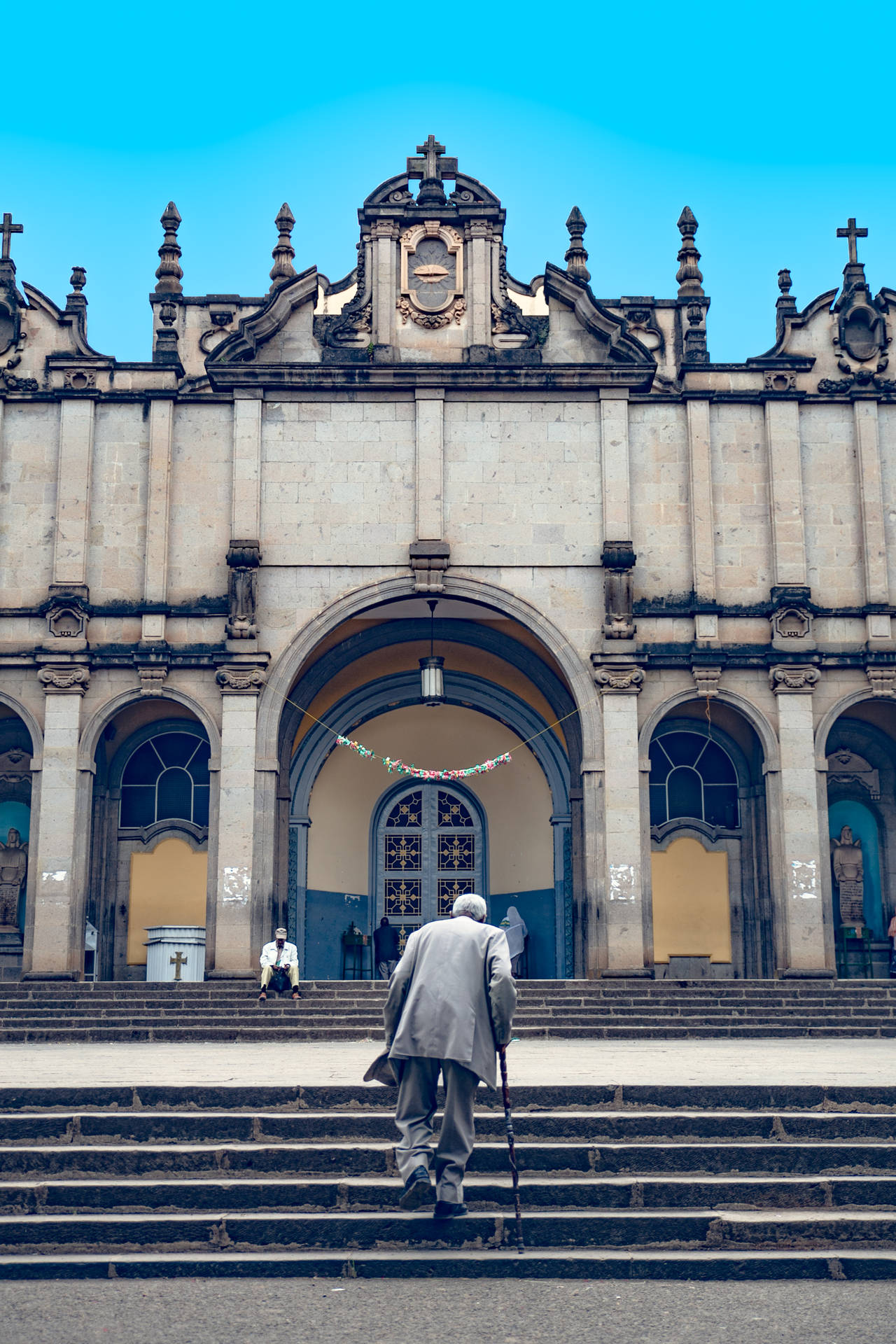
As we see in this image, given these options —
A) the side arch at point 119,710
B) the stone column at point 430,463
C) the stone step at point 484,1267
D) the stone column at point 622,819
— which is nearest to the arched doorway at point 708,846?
the stone column at point 622,819

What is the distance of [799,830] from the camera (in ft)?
68.8

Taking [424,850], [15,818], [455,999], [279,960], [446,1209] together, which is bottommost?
[446,1209]

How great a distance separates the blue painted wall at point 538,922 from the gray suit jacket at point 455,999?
15909mm

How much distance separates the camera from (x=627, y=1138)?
29.3 ft

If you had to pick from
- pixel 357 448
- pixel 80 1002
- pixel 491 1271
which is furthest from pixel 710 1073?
pixel 357 448

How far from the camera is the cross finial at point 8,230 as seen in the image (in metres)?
23.2

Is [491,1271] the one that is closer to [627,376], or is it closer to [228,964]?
[228,964]

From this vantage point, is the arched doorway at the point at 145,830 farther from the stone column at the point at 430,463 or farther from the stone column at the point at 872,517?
the stone column at the point at 872,517

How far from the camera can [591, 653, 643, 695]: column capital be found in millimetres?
21266

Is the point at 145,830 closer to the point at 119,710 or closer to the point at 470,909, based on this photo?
the point at 119,710

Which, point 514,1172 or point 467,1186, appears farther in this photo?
point 467,1186

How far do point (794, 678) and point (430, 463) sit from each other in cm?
638

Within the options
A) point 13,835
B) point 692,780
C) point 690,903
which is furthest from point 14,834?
point 692,780

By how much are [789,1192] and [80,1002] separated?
12079 millimetres
